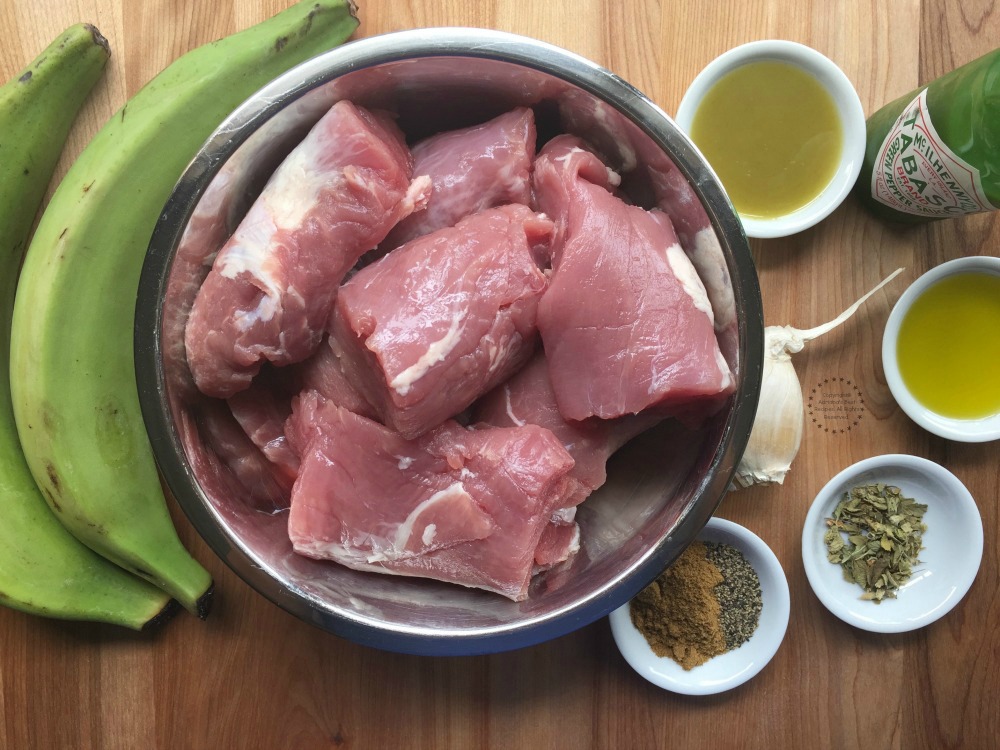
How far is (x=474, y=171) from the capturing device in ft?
5.00

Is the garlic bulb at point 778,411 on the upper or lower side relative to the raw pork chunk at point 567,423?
lower

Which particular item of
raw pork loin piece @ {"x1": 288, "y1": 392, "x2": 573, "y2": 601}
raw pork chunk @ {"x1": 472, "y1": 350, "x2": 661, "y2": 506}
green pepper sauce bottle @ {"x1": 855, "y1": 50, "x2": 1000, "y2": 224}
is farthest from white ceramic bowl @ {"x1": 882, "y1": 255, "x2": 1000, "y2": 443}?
raw pork loin piece @ {"x1": 288, "y1": 392, "x2": 573, "y2": 601}

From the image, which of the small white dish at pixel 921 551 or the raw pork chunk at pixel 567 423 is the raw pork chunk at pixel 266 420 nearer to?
the raw pork chunk at pixel 567 423

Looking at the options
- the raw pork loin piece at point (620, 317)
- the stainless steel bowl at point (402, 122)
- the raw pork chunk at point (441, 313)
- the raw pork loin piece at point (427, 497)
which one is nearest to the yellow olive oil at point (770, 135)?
the stainless steel bowl at point (402, 122)

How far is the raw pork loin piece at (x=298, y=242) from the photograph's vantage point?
55.7 inches

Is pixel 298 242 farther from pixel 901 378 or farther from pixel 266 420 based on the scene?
pixel 901 378

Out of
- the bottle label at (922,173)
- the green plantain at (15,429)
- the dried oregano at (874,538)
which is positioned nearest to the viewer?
the bottle label at (922,173)

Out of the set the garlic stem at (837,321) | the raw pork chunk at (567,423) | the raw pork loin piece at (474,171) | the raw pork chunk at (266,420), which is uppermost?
the raw pork loin piece at (474,171)

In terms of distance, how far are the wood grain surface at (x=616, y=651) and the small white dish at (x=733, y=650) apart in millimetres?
70

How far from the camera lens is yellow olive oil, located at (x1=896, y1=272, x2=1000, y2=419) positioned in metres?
1.92

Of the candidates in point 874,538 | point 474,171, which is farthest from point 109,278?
point 874,538

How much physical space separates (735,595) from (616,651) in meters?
0.34

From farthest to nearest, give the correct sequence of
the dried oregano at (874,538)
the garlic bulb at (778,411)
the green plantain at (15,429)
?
the dried oregano at (874,538), the garlic bulb at (778,411), the green plantain at (15,429)

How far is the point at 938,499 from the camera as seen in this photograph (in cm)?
198
